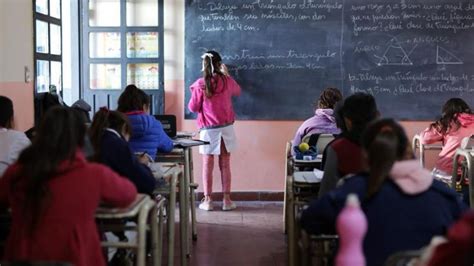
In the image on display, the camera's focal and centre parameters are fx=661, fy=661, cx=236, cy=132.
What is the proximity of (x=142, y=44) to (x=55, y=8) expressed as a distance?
0.86m

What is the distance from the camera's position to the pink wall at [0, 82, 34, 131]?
504cm

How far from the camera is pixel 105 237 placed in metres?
2.98

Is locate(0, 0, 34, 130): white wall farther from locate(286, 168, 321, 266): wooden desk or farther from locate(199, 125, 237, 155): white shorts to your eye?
locate(286, 168, 321, 266): wooden desk

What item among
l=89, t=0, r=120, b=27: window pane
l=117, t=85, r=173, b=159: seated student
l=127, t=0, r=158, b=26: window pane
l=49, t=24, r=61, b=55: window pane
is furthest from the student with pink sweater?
l=49, t=24, r=61, b=55: window pane

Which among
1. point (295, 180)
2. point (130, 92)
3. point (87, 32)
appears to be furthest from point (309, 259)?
point (87, 32)

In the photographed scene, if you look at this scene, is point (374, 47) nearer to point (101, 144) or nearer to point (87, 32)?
point (87, 32)

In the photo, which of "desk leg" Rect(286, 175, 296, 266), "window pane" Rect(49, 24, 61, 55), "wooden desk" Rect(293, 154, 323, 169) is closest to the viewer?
"desk leg" Rect(286, 175, 296, 266)

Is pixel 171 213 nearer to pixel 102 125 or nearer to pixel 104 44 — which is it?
pixel 102 125

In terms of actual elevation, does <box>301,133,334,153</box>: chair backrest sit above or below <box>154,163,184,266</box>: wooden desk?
above

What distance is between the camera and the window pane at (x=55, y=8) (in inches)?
227

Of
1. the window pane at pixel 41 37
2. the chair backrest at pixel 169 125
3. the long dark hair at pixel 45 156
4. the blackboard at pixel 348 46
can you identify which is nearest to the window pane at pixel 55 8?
the window pane at pixel 41 37

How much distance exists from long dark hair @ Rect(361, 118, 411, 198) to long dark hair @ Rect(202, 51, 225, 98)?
3741mm

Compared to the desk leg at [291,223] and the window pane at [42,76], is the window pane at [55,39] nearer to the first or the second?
the window pane at [42,76]

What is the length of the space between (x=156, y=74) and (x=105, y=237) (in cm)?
351
